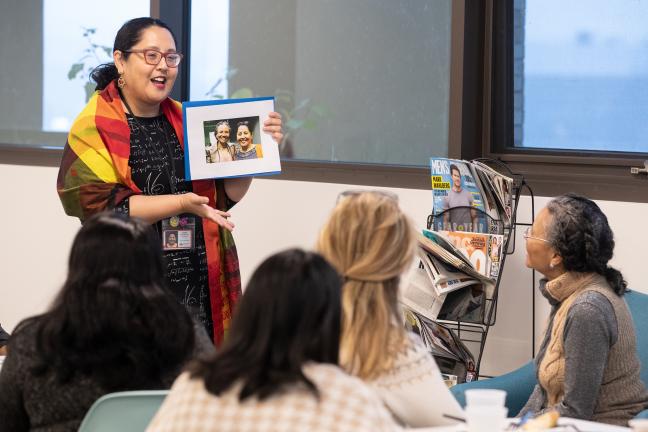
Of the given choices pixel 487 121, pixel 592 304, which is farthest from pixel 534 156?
pixel 592 304

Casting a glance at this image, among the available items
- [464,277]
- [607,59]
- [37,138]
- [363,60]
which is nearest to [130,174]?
[464,277]

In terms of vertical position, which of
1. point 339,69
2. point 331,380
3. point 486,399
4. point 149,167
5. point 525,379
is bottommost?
point 525,379

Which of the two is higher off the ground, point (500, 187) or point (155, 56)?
point (155, 56)

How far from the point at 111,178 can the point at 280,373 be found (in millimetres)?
1979

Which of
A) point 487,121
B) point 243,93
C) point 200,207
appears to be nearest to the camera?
point 200,207

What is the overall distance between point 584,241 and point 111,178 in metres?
1.55

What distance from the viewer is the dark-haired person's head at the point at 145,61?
3.37 meters

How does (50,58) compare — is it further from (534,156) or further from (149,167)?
(534,156)

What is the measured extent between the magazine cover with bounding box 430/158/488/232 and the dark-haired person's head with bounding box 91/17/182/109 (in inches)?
42.8

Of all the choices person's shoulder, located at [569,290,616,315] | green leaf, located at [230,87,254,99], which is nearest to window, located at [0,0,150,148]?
green leaf, located at [230,87,254,99]

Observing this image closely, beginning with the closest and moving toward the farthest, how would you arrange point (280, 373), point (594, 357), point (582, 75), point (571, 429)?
point (280, 373), point (571, 429), point (594, 357), point (582, 75)

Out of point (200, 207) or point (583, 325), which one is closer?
point (583, 325)

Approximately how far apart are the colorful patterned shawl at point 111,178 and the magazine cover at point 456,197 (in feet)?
2.84

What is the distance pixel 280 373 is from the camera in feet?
4.96
